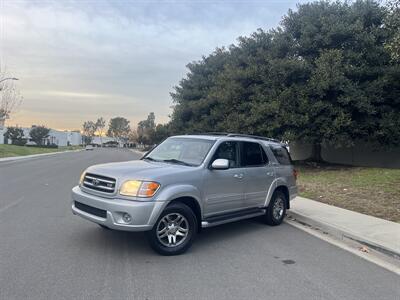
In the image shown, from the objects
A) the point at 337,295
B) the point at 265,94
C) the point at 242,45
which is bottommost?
the point at 337,295

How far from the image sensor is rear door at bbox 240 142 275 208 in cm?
775

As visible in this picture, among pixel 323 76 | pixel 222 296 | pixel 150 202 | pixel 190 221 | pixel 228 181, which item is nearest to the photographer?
pixel 222 296

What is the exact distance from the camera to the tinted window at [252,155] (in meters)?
7.91

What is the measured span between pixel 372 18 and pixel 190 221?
17.9 meters

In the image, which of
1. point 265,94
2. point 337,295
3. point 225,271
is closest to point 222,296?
point 225,271

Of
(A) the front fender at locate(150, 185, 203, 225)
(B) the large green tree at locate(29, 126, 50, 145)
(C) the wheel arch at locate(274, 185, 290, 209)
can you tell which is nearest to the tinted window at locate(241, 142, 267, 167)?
(C) the wheel arch at locate(274, 185, 290, 209)

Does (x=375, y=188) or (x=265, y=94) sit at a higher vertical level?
(x=265, y=94)

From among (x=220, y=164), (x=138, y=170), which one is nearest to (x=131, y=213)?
(x=138, y=170)

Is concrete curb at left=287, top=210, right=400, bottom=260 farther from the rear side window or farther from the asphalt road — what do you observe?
the rear side window

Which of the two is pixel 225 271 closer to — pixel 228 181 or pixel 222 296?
pixel 222 296

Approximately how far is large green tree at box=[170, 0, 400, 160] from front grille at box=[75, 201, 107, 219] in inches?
524

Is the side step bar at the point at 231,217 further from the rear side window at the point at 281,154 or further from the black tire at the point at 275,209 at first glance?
the rear side window at the point at 281,154

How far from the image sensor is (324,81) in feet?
59.0

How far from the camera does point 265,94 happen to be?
808 inches
